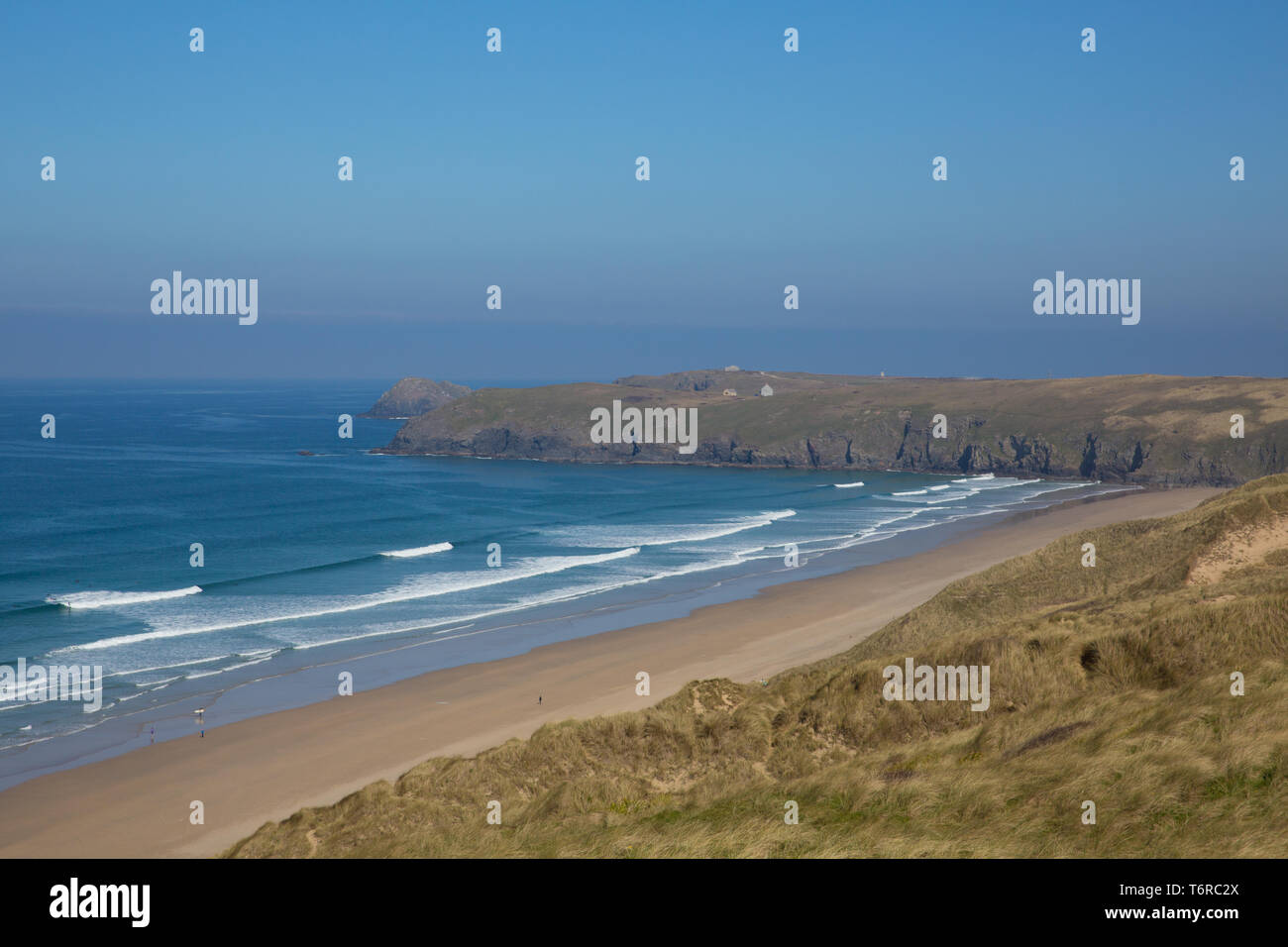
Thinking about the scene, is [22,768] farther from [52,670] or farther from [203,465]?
[203,465]

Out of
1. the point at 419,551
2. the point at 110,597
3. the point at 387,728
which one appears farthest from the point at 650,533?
the point at 387,728

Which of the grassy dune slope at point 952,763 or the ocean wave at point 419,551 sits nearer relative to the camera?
the grassy dune slope at point 952,763

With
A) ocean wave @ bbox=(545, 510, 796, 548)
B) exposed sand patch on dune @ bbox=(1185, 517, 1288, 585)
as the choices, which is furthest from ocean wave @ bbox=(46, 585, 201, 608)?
exposed sand patch on dune @ bbox=(1185, 517, 1288, 585)

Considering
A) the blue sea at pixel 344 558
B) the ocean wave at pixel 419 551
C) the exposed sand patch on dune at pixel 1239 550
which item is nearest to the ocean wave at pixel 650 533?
the blue sea at pixel 344 558

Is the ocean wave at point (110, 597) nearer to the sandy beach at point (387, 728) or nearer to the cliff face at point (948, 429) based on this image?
the sandy beach at point (387, 728)

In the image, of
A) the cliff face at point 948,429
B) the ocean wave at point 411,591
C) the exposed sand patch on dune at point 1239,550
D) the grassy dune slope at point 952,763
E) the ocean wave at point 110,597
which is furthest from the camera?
the cliff face at point 948,429
